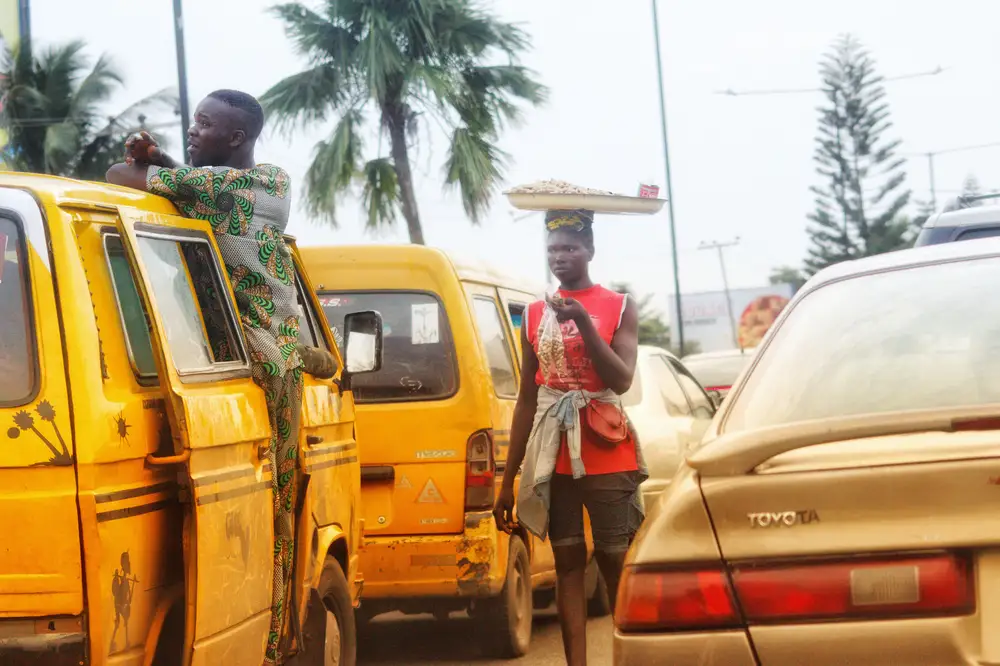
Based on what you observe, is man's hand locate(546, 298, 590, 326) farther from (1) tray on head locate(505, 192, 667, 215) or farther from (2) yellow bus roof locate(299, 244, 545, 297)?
(2) yellow bus roof locate(299, 244, 545, 297)

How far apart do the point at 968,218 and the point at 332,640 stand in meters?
4.48

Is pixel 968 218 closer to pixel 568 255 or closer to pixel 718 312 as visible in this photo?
pixel 568 255

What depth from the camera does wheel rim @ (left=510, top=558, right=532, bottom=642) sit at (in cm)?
789

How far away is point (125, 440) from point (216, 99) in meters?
1.92

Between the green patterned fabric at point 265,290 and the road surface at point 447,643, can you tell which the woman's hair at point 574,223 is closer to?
the green patterned fabric at point 265,290

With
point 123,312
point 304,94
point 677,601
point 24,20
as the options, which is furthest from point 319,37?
point 677,601

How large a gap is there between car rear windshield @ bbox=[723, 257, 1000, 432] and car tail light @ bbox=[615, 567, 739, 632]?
53 centimetres

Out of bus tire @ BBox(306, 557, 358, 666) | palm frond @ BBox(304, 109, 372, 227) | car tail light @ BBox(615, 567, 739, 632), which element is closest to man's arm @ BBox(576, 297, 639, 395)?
bus tire @ BBox(306, 557, 358, 666)

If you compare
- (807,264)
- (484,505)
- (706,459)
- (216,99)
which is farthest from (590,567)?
(807,264)

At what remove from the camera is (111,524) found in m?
3.76

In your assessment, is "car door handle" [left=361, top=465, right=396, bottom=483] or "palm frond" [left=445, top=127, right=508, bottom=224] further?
"palm frond" [left=445, top=127, right=508, bottom=224]

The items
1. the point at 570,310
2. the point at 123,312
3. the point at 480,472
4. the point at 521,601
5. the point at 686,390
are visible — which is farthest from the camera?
the point at 686,390

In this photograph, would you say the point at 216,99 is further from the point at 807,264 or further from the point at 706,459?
the point at 807,264

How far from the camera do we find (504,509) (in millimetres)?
6180
